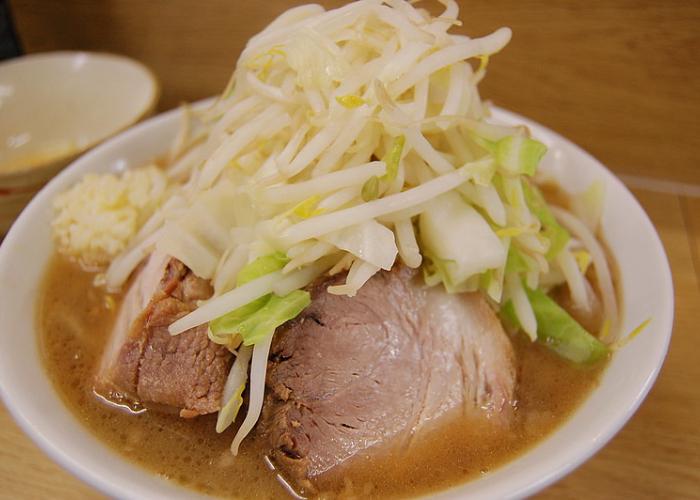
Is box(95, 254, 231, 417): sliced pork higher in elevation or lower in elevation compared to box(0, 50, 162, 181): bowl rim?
higher

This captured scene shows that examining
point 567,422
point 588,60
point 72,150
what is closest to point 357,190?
point 567,422

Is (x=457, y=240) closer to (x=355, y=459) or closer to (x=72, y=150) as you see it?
(x=355, y=459)

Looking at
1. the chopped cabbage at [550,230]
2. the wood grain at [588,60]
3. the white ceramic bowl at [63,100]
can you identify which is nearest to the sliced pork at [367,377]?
the chopped cabbage at [550,230]

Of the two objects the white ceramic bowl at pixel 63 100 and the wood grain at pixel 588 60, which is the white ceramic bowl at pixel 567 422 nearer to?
the wood grain at pixel 588 60

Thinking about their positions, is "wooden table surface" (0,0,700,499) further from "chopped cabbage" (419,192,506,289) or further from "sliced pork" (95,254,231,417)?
"chopped cabbage" (419,192,506,289)

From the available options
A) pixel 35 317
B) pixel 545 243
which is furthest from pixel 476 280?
pixel 35 317

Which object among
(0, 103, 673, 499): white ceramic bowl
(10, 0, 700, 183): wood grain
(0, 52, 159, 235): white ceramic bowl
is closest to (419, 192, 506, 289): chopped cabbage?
(0, 103, 673, 499): white ceramic bowl

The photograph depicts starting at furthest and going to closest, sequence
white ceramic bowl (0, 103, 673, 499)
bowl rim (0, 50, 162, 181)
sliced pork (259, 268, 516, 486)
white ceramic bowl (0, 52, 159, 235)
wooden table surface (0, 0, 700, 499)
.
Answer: white ceramic bowl (0, 52, 159, 235) → bowl rim (0, 50, 162, 181) → wooden table surface (0, 0, 700, 499) → sliced pork (259, 268, 516, 486) → white ceramic bowl (0, 103, 673, 499)
